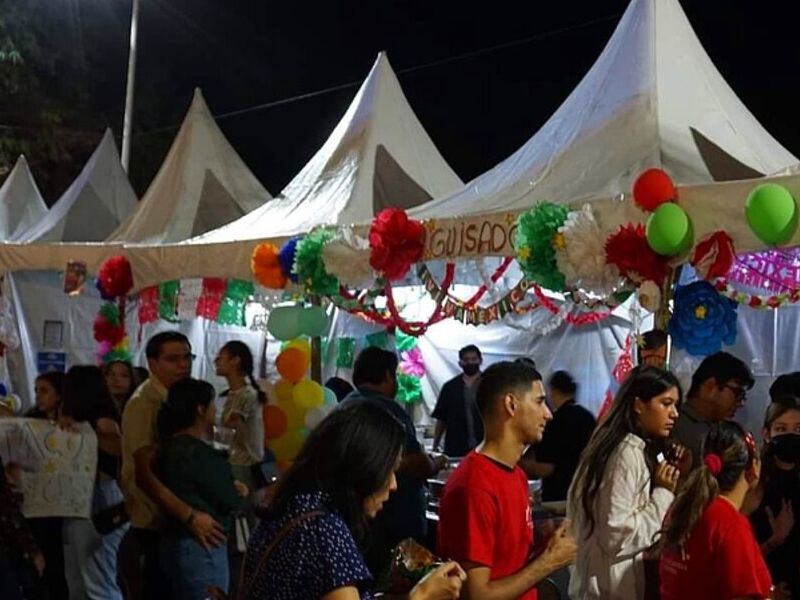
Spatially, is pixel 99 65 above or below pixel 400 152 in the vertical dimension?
above

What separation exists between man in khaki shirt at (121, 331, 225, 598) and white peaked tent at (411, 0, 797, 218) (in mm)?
2001

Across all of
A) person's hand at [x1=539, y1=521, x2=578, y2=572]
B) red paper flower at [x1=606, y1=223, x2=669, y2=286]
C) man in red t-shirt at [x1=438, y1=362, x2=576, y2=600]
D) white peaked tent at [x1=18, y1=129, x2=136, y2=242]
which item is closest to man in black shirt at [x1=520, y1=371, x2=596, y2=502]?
red paper flower at [x1=606, y1=223, x2=669, y2=286]

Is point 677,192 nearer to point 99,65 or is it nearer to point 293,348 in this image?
point 293,348

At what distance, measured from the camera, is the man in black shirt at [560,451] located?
20.9 ft

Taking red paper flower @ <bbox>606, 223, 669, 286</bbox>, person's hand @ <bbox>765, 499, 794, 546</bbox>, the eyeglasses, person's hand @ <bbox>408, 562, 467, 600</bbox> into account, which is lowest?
person's hand @ <bbox>765, 499, 794, 546</bbox>

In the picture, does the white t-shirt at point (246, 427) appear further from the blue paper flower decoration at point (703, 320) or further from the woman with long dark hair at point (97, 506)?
the blue paper flower decoration at point (703, 320)

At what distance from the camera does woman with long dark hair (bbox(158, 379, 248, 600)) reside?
182 inches

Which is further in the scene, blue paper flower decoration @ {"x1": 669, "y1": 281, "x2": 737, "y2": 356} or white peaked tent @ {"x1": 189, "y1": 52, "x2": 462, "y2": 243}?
white peaked tent @ {"x1": 189, "y1": 52, "x2": 462, "y2": 243}

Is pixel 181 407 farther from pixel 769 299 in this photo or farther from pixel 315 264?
pixel 769 299

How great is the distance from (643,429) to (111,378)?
469cm

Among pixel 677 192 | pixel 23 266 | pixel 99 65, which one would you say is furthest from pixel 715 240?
pixel 99 65

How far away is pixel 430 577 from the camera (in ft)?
9.20

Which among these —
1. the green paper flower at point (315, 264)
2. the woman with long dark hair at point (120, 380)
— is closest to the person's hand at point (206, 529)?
the green paper flower at point (315, 264)

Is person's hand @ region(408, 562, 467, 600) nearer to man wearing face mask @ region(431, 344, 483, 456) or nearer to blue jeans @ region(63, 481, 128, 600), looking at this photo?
blue jeans @ region(63, 481, 128, 600)
